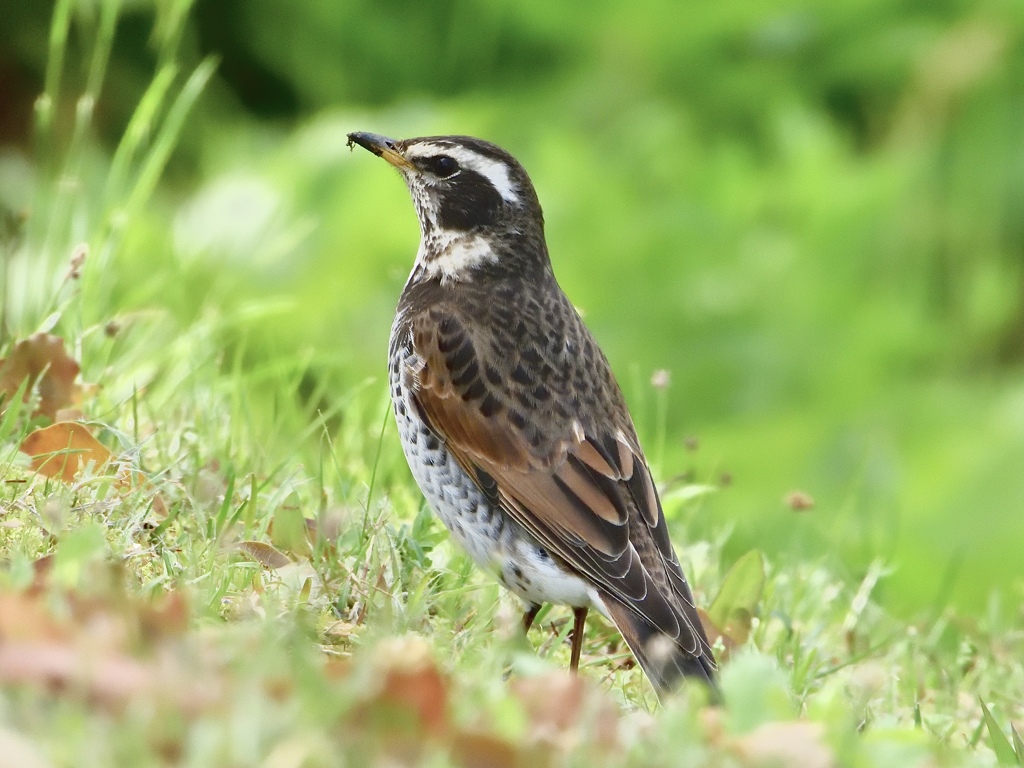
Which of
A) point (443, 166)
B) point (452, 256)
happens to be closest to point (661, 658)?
point (452, 256)

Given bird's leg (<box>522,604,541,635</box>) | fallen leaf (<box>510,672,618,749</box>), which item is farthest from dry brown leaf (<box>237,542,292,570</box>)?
fallen leaf (<box>510,672,618,749</box>)

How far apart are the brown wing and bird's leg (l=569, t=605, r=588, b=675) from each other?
0.46 feet

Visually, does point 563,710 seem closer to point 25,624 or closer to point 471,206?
point 25,624

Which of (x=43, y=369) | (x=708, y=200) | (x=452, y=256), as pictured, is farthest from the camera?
(x=708, y=200)

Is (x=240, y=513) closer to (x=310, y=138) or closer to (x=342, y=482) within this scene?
(x=342, y=482)

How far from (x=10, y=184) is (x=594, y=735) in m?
8.03

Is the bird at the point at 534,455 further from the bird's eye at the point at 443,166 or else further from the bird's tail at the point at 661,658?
the bird's eye at the point at 443,166

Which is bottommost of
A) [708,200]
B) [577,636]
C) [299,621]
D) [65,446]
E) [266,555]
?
[577,636]

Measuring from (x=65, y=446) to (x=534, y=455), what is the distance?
133 cm

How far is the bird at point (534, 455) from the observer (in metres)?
4.39

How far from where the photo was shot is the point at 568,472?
4.64m

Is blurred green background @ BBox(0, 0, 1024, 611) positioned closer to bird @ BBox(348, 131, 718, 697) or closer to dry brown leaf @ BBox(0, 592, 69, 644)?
bird @ BBox(348, 131, 718, 697)

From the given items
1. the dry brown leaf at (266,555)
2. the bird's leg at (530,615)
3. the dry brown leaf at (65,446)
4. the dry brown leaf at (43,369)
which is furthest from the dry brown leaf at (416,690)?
the dry brown leaf at (43,369)

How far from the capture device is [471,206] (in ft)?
17.9
